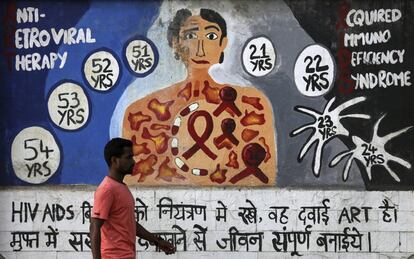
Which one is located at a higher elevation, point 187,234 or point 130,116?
point 130,116

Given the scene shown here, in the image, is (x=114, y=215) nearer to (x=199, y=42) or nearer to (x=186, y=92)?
(x=186, y=92)

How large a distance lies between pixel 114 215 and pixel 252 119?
3042 millimetres

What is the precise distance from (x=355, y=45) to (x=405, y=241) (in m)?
1.94

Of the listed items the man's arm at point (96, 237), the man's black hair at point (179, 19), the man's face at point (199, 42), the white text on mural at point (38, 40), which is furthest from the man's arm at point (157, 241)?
the white text on mural at point (38, 40)

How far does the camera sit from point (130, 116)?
9.19 m

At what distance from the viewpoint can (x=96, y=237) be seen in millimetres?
6180

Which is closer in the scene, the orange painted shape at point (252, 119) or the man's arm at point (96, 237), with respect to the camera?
the man's arm at point (96, 237)

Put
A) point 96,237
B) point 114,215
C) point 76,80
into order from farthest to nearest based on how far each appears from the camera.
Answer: point 76,80
point 114,215
point 96,237

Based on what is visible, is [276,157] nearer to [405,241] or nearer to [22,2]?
[405,241]

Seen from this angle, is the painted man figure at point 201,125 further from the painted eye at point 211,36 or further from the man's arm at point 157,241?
the man's arm at point 157,241

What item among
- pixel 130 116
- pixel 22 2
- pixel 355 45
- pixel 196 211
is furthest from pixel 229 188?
pixel 22 2

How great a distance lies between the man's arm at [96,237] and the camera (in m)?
6.14

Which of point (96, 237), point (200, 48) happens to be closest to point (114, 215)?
point (96, 237)

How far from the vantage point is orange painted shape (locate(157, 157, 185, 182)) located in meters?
9.12
